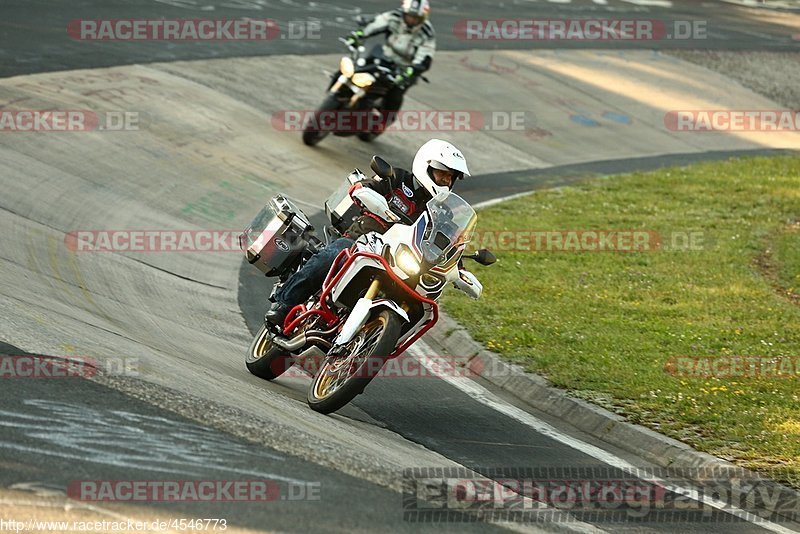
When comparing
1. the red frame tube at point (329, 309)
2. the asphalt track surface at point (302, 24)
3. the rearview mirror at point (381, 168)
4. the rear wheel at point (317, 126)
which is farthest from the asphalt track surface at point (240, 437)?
the asphalt track surface at point (302, 24)

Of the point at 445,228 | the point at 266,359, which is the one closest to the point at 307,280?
the point at 266,359

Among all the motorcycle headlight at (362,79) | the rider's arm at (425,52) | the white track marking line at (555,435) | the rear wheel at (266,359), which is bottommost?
the white track marking line at (555,435)

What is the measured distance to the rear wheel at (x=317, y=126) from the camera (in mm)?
18406

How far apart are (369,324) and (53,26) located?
1444cm

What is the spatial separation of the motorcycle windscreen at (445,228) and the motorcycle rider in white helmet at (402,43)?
10501 millimetres

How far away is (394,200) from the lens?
28.7 ft

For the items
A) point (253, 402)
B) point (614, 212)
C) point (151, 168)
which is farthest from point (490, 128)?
point (253, 402)

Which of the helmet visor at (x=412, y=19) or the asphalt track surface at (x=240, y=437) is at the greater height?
the helmet visor at (x=412, y=19)

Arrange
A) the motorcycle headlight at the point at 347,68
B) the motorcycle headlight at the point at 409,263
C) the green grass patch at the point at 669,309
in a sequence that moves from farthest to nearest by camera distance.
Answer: the motorcycle headlight at the point at 347,68, the green grass patch at the point at 669,309, the motorcycle headlight at the point at 409,263

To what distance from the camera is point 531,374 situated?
10.4 meters

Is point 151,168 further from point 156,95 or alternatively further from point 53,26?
point 53,26

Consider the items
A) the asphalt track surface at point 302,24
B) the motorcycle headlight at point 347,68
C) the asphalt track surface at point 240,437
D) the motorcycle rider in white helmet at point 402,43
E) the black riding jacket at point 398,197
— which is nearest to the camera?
the asphalt track surface at point 240,437

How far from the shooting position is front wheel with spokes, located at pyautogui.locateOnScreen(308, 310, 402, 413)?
→ 7.84m

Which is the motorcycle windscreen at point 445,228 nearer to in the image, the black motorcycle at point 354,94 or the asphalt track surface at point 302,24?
the black motorcycle at point 354,94
